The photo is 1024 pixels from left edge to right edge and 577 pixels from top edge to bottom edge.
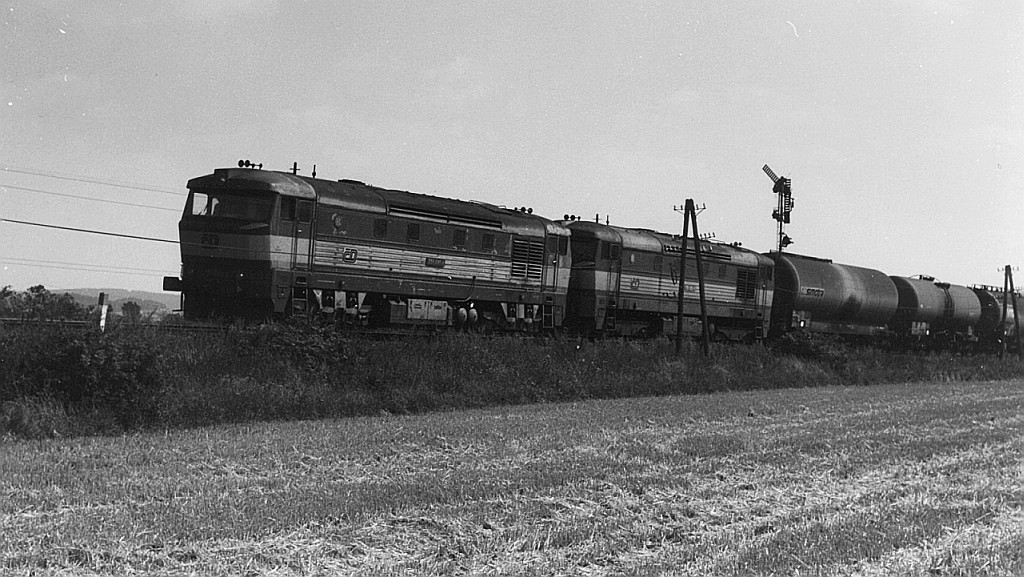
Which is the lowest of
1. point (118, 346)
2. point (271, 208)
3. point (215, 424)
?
point (215, 424)

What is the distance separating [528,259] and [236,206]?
9758 millimetres

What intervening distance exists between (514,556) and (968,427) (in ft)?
47.0

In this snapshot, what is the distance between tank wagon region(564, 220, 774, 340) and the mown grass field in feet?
49.7

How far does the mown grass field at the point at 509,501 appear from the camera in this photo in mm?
8039

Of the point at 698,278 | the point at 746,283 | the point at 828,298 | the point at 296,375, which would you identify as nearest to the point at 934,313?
the point at 828,298

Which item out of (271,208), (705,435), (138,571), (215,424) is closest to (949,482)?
(705,435)

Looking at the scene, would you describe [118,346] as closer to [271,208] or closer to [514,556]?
[271,208]

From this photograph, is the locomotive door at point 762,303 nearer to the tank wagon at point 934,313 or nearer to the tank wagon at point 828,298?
the tank wagon at point 828,298

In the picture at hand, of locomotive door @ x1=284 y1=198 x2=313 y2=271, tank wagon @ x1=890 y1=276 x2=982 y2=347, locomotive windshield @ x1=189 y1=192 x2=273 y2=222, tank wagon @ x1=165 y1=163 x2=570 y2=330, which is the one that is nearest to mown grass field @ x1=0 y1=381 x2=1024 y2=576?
tank wagon @ x1=165 y1=163 x2=570 y2=330

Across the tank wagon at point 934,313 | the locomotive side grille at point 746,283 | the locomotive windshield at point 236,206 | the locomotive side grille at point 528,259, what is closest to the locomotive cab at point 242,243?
the locomotive windshield at point 236,206

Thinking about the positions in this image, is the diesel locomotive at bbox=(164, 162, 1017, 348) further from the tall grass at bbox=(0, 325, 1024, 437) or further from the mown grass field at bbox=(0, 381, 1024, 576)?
the mown grass field at bbox=(0, 381, 1024, 576)

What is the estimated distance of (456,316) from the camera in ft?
89.4

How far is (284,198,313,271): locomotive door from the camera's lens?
22828 millimetres

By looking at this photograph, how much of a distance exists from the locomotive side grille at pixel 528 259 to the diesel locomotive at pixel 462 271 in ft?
0.12
